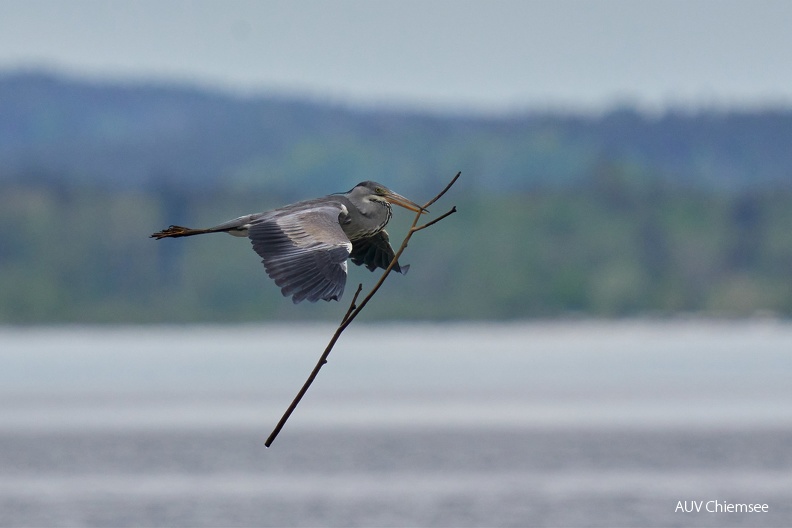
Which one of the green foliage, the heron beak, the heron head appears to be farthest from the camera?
the green foliage

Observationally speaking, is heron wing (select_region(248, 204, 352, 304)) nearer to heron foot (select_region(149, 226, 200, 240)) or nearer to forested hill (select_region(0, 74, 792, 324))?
heron foot (select_region(149, 226, 200, 240))

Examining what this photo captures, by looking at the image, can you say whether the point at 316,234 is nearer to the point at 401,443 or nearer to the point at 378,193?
the point at 378,193

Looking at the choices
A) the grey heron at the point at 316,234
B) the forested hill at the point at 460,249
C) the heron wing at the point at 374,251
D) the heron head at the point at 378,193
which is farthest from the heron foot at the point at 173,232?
the forested hill at the point at 460,249

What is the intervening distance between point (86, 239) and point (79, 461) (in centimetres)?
9529

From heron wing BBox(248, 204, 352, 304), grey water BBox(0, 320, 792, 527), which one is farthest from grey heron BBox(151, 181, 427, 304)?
grey water BBox(0, 320, 792, 527)

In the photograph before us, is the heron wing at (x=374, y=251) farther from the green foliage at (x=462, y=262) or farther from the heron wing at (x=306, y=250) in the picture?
the green foliage at (x=462, y=262)

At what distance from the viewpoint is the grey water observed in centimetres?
3356

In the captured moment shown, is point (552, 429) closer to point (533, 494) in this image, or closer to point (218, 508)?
point (533, 494)

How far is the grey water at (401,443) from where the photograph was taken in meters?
33.6

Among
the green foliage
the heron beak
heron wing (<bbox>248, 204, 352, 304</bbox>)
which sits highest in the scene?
the green foliage

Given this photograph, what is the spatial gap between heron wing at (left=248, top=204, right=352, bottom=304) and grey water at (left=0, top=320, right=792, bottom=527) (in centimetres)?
2326

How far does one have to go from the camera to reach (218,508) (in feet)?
112

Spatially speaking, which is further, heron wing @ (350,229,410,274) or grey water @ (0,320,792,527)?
grey water @ (0,320,792,527)

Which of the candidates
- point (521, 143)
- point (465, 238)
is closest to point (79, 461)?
point (465, 238)
